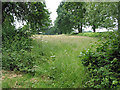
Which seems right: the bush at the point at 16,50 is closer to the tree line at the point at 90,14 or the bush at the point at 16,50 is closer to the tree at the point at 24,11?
the tree at the point at 24,11

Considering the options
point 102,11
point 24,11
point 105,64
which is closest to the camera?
point 105,64

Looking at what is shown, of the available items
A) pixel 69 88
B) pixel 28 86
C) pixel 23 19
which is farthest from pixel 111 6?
pixel 28 86

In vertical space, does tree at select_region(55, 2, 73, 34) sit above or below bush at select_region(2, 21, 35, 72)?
above

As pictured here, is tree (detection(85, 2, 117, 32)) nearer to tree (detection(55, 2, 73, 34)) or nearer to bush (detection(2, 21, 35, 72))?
bush (detection(2, 21, 35, 72))

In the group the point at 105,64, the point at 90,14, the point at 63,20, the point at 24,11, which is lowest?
the point at 105,64

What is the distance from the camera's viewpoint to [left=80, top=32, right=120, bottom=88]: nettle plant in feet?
12.7

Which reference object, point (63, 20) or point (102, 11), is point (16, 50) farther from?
point (63, 20)

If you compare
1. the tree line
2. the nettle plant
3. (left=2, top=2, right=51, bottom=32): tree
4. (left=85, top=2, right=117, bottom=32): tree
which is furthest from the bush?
(left=85, top=2, right=117, bottom=32): tree

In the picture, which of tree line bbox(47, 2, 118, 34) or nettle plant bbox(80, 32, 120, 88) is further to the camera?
tree line bbox(47, 2, 118, 34)

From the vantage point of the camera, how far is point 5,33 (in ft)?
26.7

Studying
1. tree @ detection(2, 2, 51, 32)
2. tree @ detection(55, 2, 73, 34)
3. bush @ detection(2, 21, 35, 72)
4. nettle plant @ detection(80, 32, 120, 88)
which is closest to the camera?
nettle plant @ detection(80, 32, 120, 88)

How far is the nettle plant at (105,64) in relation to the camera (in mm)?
3884

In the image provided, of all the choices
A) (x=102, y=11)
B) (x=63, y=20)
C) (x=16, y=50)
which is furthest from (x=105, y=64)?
(x=63, y=20)

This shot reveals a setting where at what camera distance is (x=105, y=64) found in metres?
4.36
